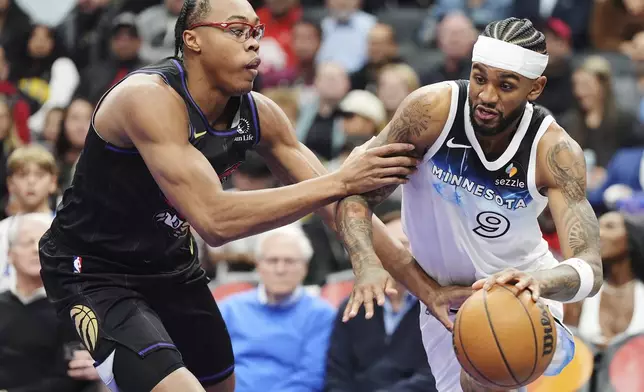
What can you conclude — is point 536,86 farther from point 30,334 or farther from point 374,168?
point 30,334

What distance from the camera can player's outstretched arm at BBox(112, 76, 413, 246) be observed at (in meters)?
4.90

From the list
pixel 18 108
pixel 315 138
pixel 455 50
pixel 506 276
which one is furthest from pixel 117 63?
pixel 506 276

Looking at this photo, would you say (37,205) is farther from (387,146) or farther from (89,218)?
(387,146)

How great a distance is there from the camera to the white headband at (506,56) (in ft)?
16.8

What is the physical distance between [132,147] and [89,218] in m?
0.41

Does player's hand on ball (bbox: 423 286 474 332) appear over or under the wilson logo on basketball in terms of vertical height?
under

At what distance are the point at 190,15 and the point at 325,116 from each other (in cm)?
583

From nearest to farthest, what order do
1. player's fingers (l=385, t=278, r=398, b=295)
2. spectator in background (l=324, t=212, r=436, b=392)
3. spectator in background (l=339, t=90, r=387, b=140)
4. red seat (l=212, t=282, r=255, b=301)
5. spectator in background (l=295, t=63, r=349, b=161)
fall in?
player's fingers (l=385, t=278, r=398, b=295)
spectator in background (l=324, t=212, r=436, b=392)
red seat (l=212, t=282, r=255, b=301)
spectator in background (l=339, t=90, r=387, b=140)
spectator in background (l=295, t=63, r=349, b=161)

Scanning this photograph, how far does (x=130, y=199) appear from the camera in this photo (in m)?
5.18

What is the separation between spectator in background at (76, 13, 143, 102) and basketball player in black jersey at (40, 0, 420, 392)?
22.9ft

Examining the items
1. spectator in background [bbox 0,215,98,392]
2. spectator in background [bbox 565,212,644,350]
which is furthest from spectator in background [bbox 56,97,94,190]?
spectator in background [bbox 565,212,644,350]

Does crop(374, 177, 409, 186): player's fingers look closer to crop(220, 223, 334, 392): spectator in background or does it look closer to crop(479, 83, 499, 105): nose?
crop(479, 83, 499, 105): nose

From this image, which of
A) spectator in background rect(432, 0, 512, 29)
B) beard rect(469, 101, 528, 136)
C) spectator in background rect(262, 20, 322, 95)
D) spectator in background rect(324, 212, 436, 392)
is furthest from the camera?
spectator in background rect(262, 20, 322, 95)

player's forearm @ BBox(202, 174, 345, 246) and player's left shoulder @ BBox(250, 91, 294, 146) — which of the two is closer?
player's forearm @ BBox(202, 174, 345, 246)
